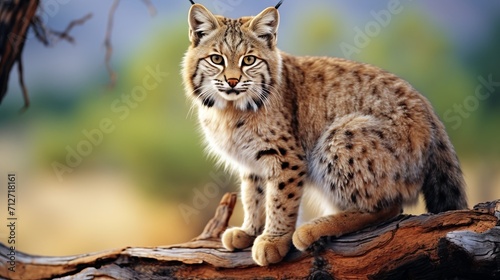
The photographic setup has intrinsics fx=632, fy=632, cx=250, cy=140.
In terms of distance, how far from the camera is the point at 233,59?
9.96ft

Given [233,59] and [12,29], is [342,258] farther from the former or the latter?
[12,29]

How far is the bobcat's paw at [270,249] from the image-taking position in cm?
292

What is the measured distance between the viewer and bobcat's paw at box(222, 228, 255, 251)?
3172 millimetres

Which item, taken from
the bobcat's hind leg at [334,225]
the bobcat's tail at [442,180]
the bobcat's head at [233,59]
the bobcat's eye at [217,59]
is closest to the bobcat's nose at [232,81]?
the bobcat's head at [233,59]

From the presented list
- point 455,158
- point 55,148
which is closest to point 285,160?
point 455,158

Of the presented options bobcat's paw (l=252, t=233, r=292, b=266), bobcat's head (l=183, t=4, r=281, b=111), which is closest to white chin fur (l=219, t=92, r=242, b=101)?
bobcat's head (l=183, t=4, r=281, b=111)

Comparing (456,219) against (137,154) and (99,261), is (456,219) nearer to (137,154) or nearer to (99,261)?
(99,261)

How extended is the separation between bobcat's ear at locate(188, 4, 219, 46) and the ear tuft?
0.19 m

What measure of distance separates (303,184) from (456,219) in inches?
30.1

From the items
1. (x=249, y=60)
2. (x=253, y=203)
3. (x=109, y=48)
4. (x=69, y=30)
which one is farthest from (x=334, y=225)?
(x=69, y=30)

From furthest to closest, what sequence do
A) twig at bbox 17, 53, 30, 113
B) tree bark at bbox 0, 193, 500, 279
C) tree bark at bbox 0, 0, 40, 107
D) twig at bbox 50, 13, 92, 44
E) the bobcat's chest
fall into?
twig at bbox 50, 13, 92, 44, twig at bbox 17, 53, 30, 113, tree bark at bbox 0, 0, 40, 107, the bobcat's chest, tree bark at bbox 0, 193, 500, 279

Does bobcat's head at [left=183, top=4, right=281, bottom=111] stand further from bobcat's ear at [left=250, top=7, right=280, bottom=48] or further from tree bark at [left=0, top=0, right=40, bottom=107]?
tree bark at [left=0, top=0, right=40, bottom=107]

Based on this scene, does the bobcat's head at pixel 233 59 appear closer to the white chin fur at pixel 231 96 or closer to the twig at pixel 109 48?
the white chin fur at pixel 231 96

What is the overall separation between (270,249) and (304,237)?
17 centimetres
